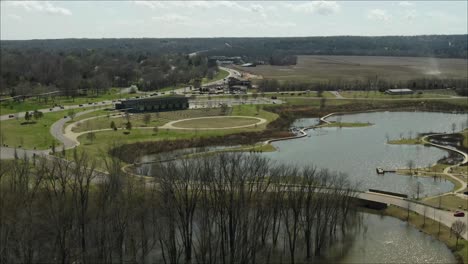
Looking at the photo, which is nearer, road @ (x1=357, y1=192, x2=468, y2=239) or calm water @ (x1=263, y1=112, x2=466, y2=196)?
road @ (x1=357, y1=192, x2=468, y2=239)

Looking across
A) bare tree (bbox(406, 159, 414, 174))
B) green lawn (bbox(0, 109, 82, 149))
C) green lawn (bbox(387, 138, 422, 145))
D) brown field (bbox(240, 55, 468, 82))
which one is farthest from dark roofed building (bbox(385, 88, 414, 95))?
green lawn (bbox(0, 109, 82, 149))

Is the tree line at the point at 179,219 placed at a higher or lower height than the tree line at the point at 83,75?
lower

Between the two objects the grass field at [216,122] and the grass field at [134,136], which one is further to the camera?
the grass field at [216,122]

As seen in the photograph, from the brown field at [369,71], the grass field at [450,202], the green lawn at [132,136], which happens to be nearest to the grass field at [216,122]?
the green lawn at [132,136]

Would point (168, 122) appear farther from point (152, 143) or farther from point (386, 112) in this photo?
point (386, 112)

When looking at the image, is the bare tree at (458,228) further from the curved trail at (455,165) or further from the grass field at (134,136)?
the grass field at (134,136)

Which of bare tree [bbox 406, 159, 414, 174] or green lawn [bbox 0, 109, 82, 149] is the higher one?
green lawn [bbox 0, 109, 82, 149]

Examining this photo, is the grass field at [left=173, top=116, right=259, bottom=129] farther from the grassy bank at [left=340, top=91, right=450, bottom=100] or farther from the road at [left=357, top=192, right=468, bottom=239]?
the grassy bank at [left=340, top=91, right=450, bottom=100]
